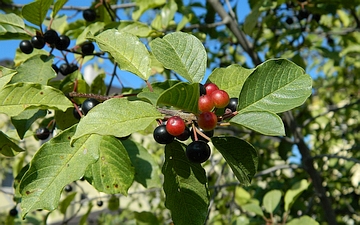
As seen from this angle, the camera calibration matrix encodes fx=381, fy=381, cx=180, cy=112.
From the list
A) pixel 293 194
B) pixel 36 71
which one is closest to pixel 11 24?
pixel 36 71

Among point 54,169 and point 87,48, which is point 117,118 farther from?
point 87,48

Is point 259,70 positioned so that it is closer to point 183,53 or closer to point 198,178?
point 183,53

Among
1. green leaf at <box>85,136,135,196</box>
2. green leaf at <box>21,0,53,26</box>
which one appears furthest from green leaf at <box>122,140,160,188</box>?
green leaf at <box>21,0,53,26</box>

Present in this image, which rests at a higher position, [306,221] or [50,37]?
[50,37]

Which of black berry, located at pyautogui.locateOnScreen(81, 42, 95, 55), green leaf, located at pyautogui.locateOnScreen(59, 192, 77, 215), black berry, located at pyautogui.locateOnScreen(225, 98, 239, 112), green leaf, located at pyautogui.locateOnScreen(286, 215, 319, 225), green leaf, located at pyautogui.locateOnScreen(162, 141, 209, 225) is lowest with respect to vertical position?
green leaf, located at pyautogui.locateOnScreen(286, 215, 319, 225)

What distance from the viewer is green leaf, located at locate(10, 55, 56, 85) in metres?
1.52

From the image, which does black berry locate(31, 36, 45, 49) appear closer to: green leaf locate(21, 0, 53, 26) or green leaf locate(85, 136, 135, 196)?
green leaf locate(21, 0, 53, 26)

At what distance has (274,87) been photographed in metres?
1.07

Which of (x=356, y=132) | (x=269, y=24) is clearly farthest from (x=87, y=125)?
(x=356, y=132)

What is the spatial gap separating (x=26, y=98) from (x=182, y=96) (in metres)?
0.55

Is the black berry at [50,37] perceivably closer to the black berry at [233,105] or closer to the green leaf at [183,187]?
the green leaf at [183,187]

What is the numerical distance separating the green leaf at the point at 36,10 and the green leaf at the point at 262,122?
100 cm

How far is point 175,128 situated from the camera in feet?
3.23

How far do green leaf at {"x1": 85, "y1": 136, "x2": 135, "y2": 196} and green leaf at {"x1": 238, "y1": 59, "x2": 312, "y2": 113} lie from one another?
0.55m
